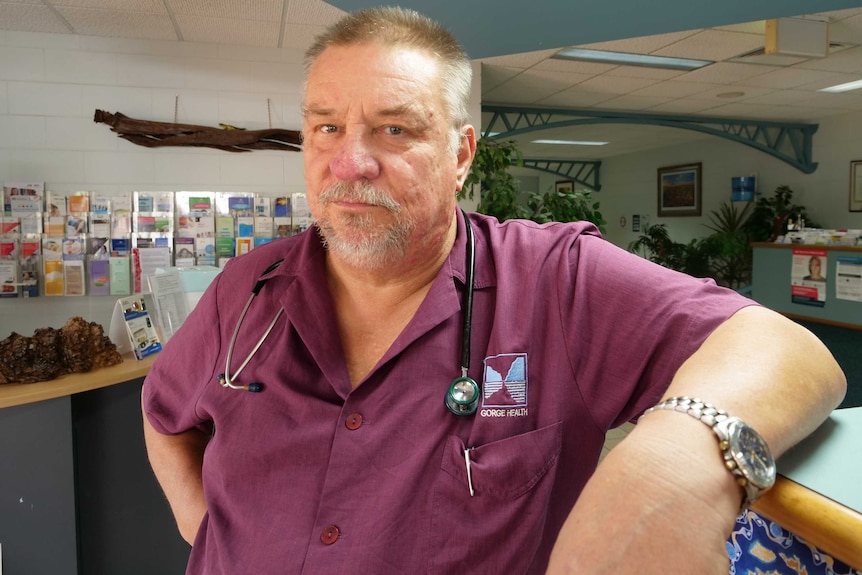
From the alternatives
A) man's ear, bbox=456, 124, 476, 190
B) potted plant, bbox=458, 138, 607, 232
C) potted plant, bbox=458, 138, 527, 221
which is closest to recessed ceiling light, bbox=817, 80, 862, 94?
potted plant, bbox=458, 138, 607, 232

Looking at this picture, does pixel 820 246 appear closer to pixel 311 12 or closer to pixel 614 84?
pixel 614 84

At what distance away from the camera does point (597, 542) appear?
0.53m

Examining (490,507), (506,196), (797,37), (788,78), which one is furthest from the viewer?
(788,78)

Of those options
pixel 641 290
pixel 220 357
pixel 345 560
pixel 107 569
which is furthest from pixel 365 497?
pixel 107 569

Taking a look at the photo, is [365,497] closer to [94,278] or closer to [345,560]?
[345,560]

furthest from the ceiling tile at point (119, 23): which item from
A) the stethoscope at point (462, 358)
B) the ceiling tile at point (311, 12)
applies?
the stethoscope at point (462, 358)

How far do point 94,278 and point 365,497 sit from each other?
14.9ft

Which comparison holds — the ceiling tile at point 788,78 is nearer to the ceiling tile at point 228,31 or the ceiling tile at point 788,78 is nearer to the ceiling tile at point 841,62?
the ceiling tile at point 841,62

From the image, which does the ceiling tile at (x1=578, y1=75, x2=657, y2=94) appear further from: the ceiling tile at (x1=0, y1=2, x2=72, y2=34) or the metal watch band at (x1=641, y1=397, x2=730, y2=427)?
the metal watch band at (x1=641, y1=397, x2=730, y2=427)

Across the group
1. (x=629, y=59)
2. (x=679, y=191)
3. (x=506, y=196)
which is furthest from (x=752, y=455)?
(x=679, y=191)

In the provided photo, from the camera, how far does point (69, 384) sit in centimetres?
216

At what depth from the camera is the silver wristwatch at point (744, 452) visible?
561mm

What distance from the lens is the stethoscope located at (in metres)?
0.93

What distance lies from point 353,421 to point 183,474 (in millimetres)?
555
